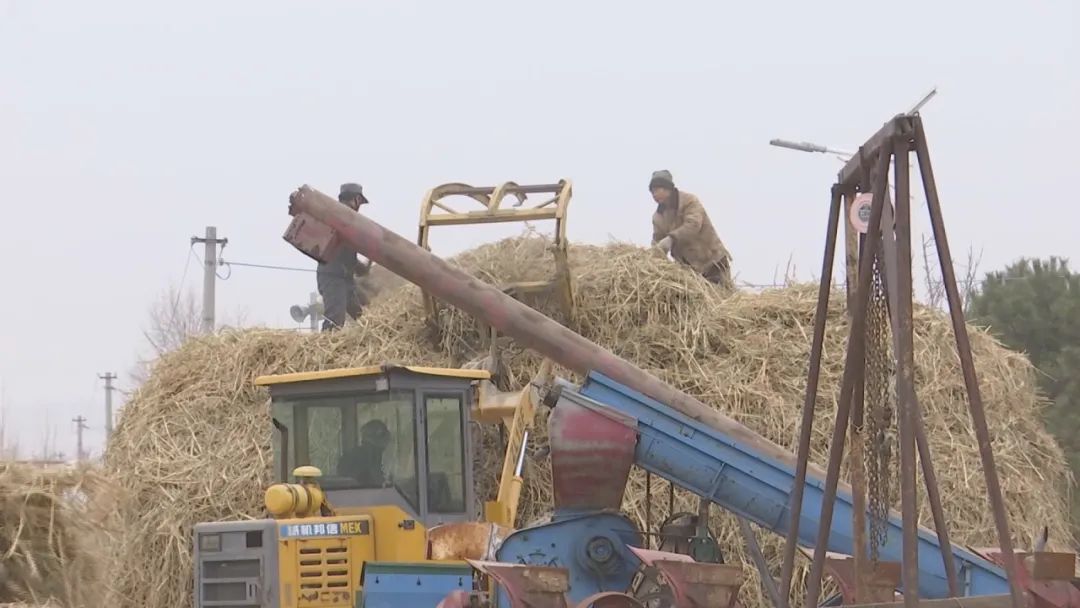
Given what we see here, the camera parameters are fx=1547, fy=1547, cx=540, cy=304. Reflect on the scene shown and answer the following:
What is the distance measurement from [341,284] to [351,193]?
2.84ft

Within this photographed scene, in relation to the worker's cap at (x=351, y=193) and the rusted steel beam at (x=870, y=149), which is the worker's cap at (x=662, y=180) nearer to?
the worker's cap at (x=351, y=193)

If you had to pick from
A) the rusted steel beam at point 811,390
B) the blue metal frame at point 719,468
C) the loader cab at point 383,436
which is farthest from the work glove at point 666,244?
the rusted steel beam at point 811,390

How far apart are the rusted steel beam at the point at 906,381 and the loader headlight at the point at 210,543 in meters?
4.94

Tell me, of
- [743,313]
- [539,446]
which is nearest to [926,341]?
[743,313]

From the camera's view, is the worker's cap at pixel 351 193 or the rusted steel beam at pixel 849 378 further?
the worker's cap at pixel 351 193

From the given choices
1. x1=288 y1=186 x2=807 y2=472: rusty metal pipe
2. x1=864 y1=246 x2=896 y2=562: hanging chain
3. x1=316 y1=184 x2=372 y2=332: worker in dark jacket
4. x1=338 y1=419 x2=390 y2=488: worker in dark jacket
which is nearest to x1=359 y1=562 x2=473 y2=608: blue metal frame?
x1=338 y1=419 x2=390 y2=488: worker in dark jacket

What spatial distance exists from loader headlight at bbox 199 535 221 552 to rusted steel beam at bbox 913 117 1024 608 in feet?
16.7

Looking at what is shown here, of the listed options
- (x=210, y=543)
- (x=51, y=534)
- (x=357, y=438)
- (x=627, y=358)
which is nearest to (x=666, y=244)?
(x=627, y=358)

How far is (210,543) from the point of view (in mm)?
9258

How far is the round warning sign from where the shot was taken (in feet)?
22.4

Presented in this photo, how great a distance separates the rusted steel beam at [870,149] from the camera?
227 inches

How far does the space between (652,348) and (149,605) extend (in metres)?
4.06

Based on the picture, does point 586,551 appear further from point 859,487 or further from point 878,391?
point 878,391

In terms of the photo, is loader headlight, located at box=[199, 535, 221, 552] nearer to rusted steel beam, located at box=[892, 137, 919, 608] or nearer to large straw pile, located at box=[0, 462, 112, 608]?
large straw pile, located at box=[0, 462, 112, 608]
